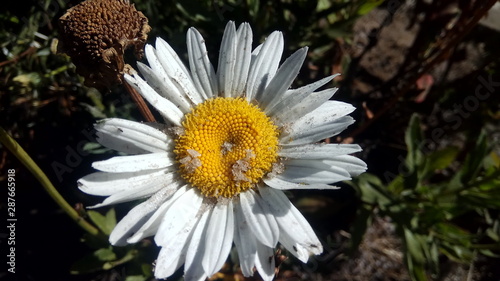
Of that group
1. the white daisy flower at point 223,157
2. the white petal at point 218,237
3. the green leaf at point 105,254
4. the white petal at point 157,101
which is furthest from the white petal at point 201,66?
the green leaf at point 105,254

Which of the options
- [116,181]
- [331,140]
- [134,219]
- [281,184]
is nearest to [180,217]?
[134,219]

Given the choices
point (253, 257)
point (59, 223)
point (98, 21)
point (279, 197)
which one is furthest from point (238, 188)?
point (59, 223)

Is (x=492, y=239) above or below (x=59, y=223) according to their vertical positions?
above

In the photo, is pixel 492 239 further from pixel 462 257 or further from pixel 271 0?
pixel 271 0

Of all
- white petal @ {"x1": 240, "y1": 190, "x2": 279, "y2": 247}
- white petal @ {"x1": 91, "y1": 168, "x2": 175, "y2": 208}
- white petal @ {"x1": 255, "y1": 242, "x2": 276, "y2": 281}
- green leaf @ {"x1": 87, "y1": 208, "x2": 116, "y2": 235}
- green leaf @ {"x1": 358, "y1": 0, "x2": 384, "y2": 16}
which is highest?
green leaf @ {"x1": 358, "y1": 0, "x2": 384, "y2": 16}

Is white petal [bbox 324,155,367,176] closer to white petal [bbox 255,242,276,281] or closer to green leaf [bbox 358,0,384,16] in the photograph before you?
white petal [bbox 255,242,276,281]

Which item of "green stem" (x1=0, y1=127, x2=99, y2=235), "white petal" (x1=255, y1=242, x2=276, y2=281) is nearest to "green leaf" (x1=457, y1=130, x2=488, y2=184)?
"white petal" (x1=255, y1=242, x2=276, y2=281)
